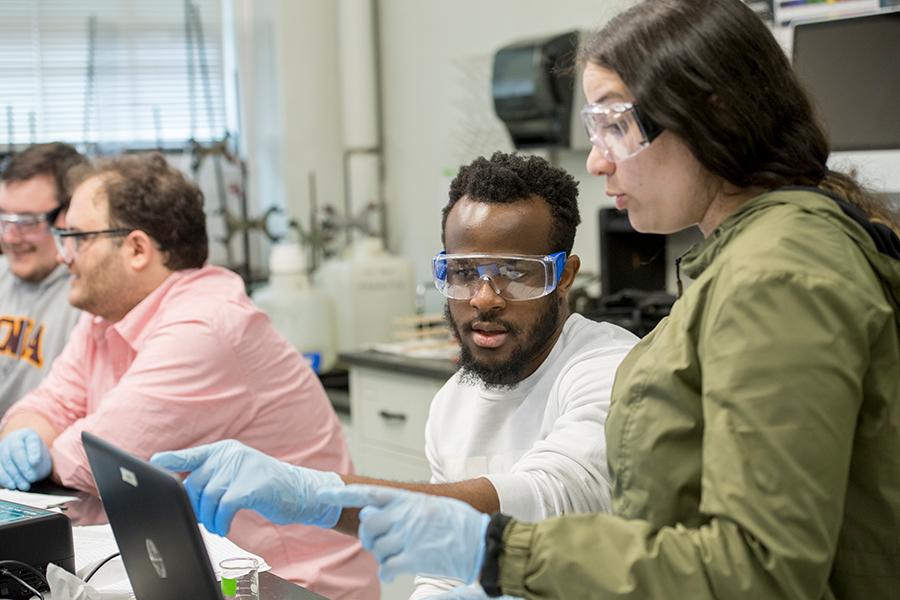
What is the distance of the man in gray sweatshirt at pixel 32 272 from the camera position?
3.03 meters

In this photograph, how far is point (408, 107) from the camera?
14.6ft

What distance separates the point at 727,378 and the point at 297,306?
3104 mm

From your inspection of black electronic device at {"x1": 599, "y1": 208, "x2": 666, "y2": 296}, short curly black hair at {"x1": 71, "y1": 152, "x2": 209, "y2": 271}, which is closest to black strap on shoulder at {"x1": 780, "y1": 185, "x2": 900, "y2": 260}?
short curly black hair at {"x1": 71, "y1": 152, "x2": 209, "y2": 271}

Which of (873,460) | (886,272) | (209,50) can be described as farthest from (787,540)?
(209,50)

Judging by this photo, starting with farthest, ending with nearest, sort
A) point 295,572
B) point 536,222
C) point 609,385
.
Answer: point 295,572, point 536,222, point 609,385

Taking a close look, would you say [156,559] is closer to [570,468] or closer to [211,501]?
[211,501]

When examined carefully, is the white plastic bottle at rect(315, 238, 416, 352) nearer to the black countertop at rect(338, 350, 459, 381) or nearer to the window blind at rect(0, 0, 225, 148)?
the black countertop at rect(338, 350, 459, 381)

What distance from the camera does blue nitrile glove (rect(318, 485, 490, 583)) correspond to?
1075 millimetres

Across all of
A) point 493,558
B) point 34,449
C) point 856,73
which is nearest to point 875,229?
point 493,558

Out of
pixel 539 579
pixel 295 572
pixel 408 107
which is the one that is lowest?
pixel 295 572

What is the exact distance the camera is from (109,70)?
14.4 ft

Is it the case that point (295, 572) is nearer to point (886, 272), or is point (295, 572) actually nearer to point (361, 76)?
point (886, 272)

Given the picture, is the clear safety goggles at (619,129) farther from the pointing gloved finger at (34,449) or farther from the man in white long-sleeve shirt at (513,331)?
the pointing gloved finger at (34,449)

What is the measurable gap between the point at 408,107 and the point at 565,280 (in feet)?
9.30
